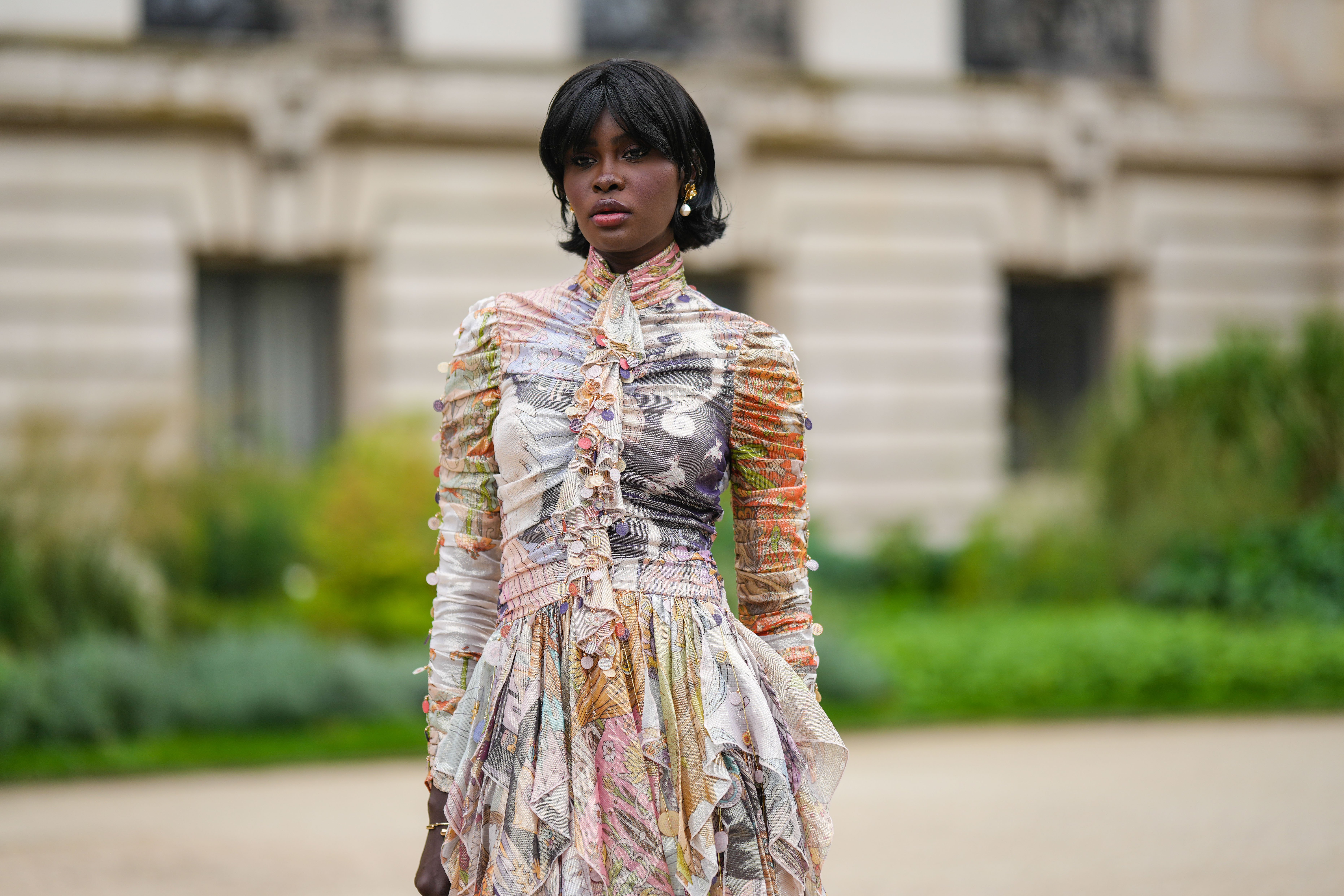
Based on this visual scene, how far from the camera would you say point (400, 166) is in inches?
631

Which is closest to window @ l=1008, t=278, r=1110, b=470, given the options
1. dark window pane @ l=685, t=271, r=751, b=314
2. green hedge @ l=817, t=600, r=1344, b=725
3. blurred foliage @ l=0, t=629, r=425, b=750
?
dark window pane @ l=685, t=271, r=751, b=314

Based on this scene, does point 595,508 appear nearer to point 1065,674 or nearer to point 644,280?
point 644,280

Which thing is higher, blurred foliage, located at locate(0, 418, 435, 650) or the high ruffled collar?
the high ruffled collar

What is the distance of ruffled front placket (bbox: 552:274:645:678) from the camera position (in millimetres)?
2588

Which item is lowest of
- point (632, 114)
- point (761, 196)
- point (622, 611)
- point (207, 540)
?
point (207, 540)

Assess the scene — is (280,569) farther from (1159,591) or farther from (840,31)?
(840,31)

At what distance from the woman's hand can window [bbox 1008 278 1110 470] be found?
16216 millimetres

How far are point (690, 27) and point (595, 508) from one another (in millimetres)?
15172

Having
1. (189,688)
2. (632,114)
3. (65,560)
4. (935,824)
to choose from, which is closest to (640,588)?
(632,114)

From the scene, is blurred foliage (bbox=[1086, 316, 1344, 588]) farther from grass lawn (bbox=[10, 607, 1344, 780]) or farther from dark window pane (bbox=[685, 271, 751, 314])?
dark window pane (bbox=[685, 271, 751, 314])

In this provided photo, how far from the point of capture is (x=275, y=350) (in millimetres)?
16297

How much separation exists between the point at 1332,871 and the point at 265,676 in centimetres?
584

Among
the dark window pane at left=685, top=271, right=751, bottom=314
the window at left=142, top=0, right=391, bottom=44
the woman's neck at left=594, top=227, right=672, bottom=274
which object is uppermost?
the window at left=142, top=0, right=391, bottom=44

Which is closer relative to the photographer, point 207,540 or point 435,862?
point 435,862
